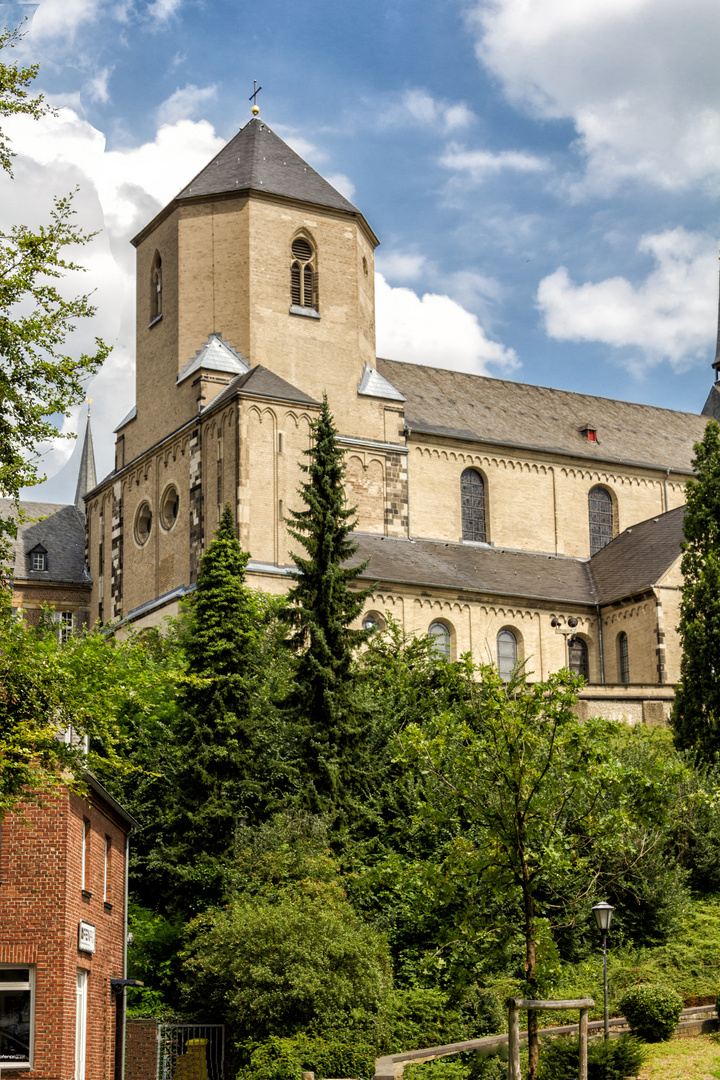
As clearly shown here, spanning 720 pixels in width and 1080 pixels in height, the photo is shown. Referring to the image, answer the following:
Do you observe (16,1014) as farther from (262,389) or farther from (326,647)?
(262,389)

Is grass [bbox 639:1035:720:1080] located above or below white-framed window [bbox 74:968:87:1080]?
below

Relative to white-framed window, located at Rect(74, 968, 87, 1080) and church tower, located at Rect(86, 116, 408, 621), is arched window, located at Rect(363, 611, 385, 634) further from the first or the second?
white-framed window, located at Rect(74, 968, 87, 1080)

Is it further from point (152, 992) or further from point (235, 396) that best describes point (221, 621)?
point (235, 396)

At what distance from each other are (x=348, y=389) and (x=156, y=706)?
64.2 feet

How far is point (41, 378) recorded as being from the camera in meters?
17.5

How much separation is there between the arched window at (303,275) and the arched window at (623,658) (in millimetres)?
15844

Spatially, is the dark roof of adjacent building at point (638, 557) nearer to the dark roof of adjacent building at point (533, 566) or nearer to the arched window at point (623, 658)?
the dark roof of adjacent building at point (533, 566)

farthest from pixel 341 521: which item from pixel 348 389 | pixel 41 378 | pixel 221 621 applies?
pixel 348 389

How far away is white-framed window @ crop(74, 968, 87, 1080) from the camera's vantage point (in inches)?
794

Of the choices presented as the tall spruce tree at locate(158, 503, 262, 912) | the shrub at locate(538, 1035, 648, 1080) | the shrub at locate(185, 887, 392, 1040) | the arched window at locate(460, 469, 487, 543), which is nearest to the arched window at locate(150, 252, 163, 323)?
the arched window at locate(460, 469, 487, 543)

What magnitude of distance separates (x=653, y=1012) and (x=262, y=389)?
28.5 meters

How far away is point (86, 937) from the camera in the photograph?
2089 cm

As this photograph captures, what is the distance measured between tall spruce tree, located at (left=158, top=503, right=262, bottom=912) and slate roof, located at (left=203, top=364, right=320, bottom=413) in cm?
1615

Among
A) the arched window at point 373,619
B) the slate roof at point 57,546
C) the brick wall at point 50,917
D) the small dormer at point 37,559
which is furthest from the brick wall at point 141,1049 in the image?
the small dormer at point 37,559
